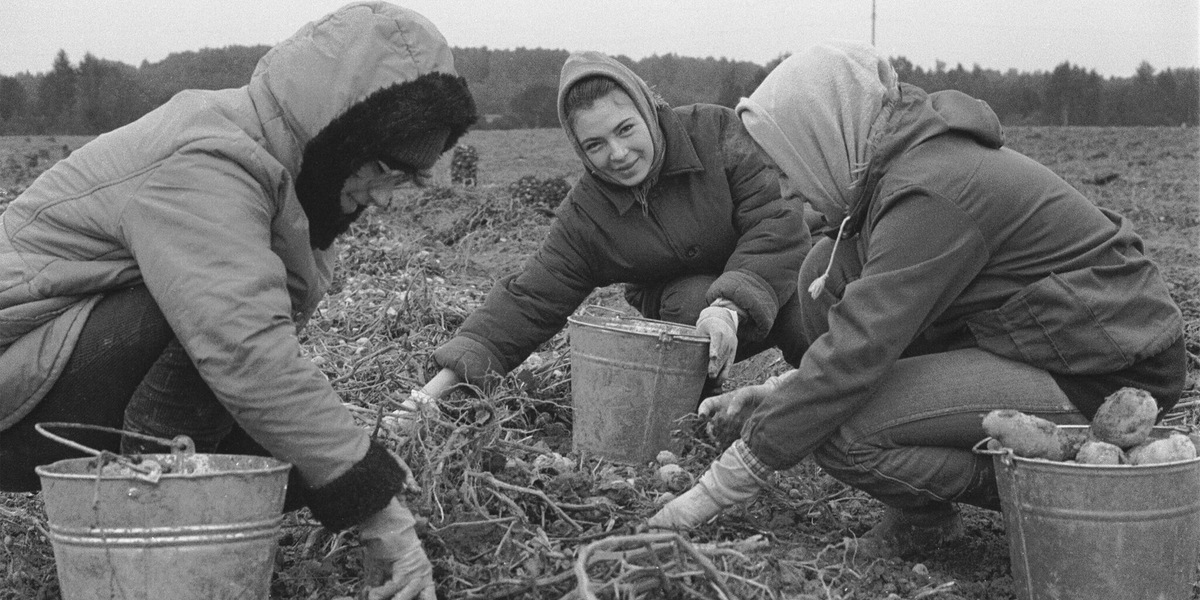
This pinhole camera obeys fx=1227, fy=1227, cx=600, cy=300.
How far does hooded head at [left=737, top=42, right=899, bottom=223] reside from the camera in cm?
281

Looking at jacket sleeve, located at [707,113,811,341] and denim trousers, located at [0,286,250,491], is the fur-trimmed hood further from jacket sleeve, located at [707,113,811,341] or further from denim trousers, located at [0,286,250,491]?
jacket sleeve, located at [707,113,811,341]

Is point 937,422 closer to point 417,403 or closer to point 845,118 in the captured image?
point 845,118

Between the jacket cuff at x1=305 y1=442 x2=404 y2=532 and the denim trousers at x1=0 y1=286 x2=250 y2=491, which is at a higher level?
the denim trousers at x1=0 y1=286 x2=250 y2=491

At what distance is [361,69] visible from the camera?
7.63ft

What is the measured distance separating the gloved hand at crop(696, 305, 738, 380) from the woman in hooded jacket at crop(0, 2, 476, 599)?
131 centimetres

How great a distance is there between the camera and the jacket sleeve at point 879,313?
2.59 meters

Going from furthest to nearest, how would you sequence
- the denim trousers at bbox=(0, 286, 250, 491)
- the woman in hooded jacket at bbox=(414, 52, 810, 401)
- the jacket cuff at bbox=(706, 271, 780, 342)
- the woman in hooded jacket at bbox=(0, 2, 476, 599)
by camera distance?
the woman in hooded jacket at bbox=(414, 52, 810, 401) → the jacket cuff at bbox=(706, 271, 780, 342) → the denim trousers at bbox=(0, 286, 250, 491) → the woman in hooded jacket at bbox=(0, 2, 476, 599)

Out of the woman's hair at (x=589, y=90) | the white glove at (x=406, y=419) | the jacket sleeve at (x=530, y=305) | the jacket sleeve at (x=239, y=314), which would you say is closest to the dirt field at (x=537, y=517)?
the white glove at (x=406, y=419)

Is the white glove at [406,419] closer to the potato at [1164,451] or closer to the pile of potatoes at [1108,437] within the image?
the pile of potatoes at [1108,437]

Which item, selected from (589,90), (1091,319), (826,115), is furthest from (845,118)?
(589,90)

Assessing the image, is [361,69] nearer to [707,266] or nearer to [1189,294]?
[707,266]

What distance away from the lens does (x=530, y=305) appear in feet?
13.4

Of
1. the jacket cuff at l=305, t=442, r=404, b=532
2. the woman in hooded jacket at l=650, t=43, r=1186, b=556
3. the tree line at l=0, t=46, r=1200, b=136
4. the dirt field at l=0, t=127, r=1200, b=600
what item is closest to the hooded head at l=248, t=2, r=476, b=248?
the jacket cuff at l=305, t=442, r=404, b=532

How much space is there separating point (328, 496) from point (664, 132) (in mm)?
2180
